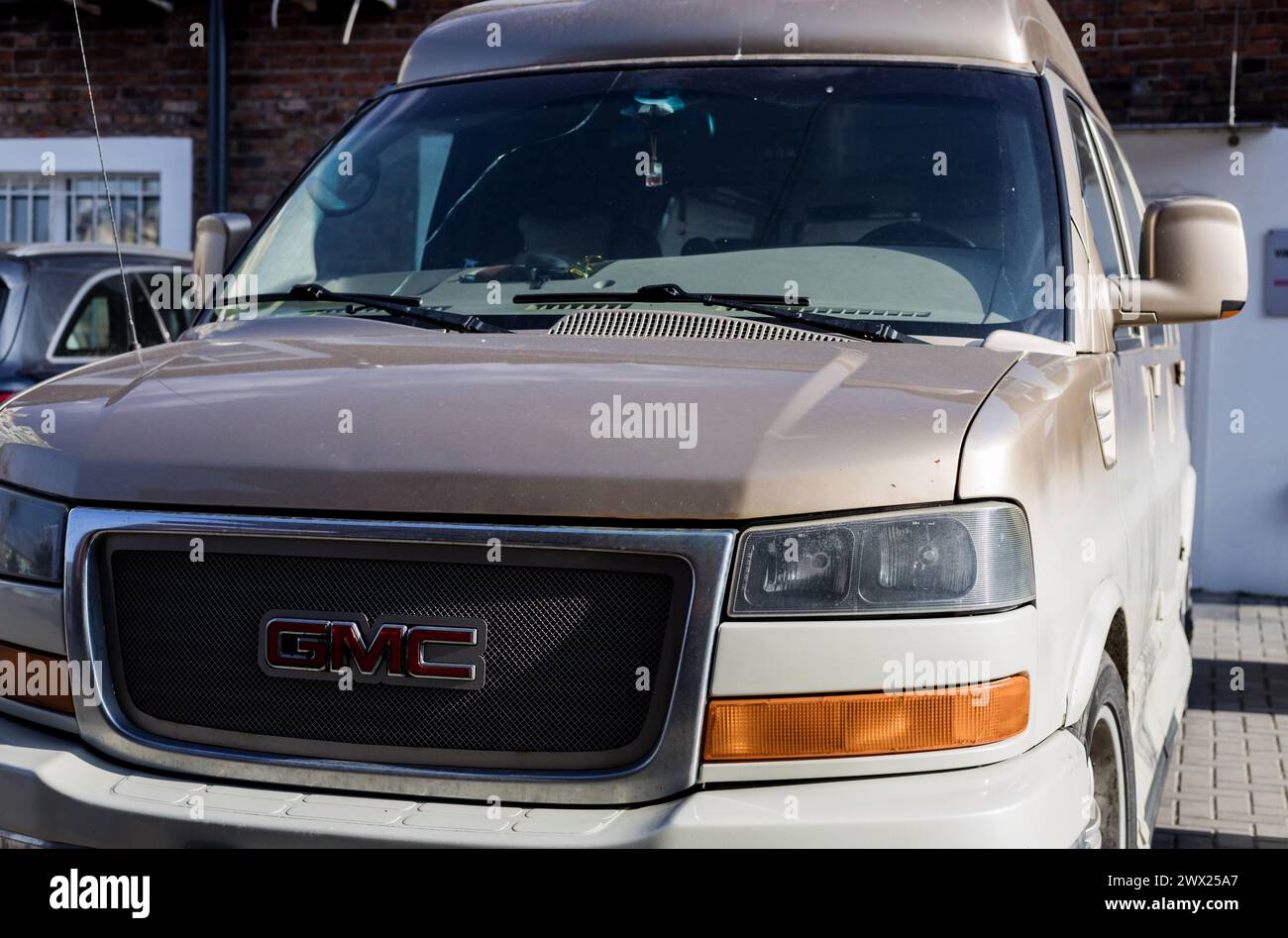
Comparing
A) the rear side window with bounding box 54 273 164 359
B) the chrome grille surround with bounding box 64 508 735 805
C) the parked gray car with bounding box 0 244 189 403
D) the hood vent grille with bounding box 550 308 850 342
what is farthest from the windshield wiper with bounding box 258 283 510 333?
the rear side window with bounding box 54 273 164 359

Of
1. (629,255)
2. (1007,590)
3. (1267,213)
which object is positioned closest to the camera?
(1007,590)

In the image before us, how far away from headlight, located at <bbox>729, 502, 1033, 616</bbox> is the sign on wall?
26.3ft

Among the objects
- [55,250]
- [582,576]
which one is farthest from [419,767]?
[55,250]

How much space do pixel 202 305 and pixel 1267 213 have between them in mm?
7715

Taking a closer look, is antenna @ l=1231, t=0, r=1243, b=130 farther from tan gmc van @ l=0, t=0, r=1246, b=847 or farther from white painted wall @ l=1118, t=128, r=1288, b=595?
tan gmc van @ l=0, t=0, r=1246, b=847

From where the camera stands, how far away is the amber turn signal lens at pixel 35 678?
2.30 meters

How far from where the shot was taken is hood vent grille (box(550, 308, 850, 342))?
8.71 ft

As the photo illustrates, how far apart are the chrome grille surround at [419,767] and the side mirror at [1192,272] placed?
1.45 metres

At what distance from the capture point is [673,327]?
2689 mm

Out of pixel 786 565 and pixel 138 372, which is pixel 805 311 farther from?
pixel 138 372

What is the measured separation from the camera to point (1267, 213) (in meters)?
9.19

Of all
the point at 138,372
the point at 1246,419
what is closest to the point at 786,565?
the point at 138,372

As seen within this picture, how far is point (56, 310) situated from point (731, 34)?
4876 millimetres
